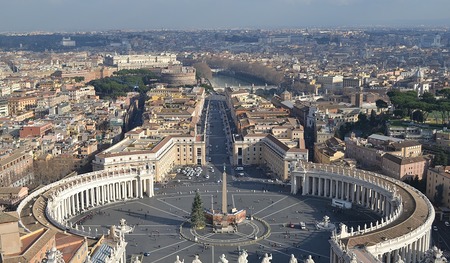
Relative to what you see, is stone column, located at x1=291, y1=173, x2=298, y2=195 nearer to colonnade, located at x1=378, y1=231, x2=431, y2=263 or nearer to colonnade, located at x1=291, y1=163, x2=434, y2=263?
colonnade, located at x1=291, y1=163, x2=434, y2=263

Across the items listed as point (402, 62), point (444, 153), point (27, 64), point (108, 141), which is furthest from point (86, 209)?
point (402, 62)

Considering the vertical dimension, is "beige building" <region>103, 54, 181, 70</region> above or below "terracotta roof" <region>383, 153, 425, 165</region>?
below

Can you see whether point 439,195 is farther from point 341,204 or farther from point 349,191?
point 341,204

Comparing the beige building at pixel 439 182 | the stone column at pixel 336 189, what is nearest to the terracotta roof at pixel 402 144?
the beige building at pixel 439 182

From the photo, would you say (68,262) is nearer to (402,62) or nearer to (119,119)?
(119,119)

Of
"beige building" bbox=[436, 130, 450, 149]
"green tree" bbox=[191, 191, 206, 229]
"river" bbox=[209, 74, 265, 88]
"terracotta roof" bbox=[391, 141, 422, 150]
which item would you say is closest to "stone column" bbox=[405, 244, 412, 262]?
"green tree" bbox=[191, 191, 206, 229]
